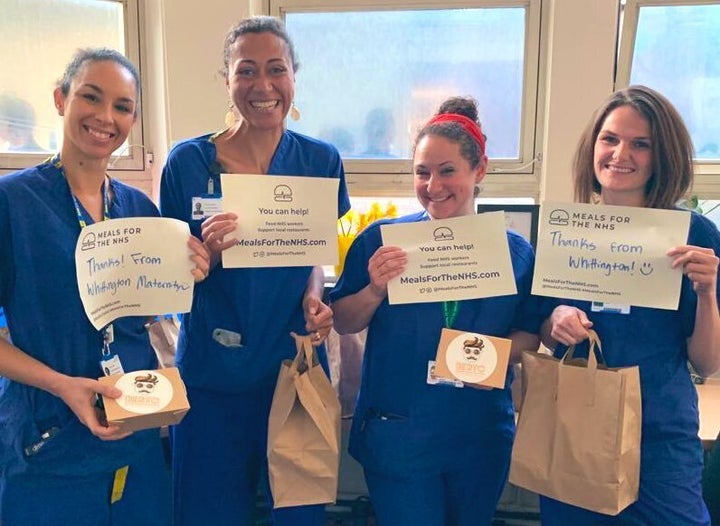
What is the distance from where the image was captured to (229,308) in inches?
58.2

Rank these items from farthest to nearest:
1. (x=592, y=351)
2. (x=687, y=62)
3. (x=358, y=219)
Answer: (x=687, y=62) < (x=358, y=219) < (x=592, y=351)

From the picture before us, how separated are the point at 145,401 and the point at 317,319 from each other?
42 centimetres

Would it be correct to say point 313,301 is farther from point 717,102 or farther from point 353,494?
point 717,102

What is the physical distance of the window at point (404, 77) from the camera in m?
2.58

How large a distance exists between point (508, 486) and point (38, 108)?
2.38 m

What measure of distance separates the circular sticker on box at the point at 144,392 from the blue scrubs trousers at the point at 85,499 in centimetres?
20

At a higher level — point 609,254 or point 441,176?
point 441,176

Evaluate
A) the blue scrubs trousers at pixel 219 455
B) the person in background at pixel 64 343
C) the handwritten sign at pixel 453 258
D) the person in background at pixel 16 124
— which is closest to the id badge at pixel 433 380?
the handwritten sign at pixel 453 258

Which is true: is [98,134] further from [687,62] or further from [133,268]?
[687,62]

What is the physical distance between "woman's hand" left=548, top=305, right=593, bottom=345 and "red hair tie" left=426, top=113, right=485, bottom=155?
43cm

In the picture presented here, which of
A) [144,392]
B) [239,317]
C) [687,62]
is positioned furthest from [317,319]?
[687,62]

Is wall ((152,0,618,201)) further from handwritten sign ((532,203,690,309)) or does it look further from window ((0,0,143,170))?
handwritten sign ((532,203,690,309))

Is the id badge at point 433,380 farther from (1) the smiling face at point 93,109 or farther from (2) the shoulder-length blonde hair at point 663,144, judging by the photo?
(1) the smiling face at point 93,109

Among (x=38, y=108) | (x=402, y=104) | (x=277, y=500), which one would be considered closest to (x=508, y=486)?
(x=277, y=500)
